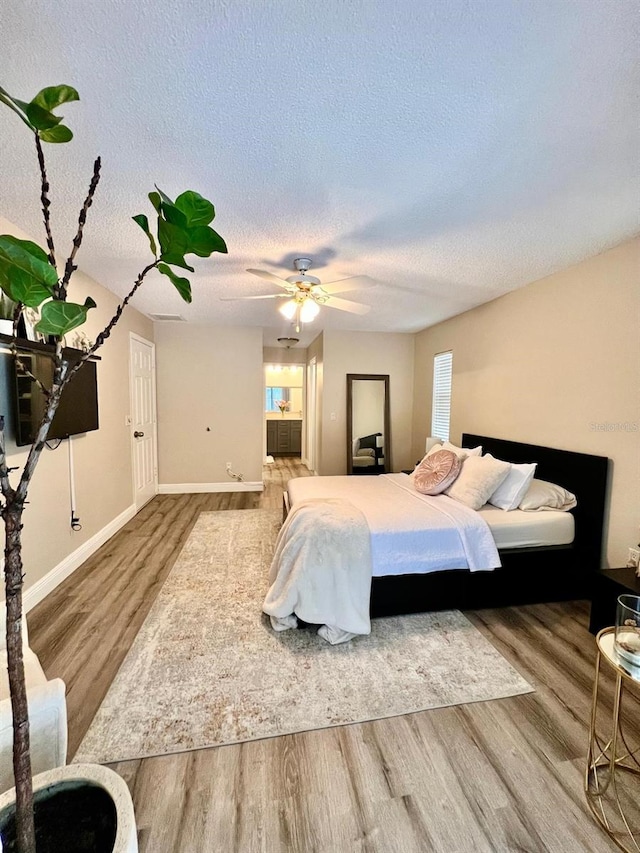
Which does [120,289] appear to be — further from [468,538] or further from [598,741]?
[598,741]

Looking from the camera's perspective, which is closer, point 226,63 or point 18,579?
point 18,579

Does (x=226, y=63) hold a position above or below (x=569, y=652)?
above

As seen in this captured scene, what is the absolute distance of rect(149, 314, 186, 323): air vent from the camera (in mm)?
4824

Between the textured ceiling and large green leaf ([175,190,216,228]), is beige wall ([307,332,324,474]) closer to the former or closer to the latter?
the textured ceiling

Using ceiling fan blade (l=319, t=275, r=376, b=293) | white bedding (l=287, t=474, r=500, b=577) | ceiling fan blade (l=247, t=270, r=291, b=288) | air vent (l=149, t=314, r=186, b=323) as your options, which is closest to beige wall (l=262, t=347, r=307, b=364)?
air vent (l=149, t=314, r=186, b=323)

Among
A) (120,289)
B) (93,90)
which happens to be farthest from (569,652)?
(120,289)

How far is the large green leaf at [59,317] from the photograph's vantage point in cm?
72

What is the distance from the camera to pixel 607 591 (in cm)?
219

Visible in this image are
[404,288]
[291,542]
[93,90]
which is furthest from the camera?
[404,288]

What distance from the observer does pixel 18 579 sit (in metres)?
0.77

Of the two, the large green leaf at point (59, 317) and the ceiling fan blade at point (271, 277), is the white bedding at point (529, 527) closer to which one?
the ceiling fan blade at point (271, 277)

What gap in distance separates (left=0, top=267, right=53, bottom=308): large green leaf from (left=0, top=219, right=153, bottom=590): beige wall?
204 centimetres

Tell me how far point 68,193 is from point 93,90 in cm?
83

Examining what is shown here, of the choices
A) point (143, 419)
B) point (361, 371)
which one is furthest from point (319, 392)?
point (143, 419)
